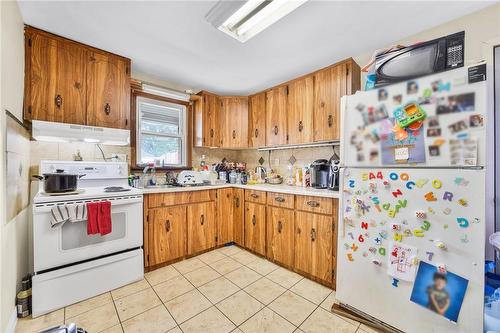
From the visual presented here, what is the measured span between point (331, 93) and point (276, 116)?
833 mm

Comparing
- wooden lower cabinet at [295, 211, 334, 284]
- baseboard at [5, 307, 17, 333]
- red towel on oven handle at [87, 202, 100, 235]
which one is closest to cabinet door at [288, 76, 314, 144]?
wooden lower cabinet at [295, 211, 334, 284]

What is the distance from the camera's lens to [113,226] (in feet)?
6.50

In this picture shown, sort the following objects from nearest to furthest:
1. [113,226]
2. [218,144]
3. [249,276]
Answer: [113,226], [249,276], [218,144]

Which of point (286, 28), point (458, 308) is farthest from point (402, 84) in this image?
point (458, 308)

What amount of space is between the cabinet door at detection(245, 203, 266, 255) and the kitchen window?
1.32m

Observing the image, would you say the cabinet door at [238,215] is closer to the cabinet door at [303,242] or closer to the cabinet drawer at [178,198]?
the cabinet drawer at [178,198]

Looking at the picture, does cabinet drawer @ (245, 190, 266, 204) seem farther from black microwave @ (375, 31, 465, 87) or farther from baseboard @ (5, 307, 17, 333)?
baseboard @ (5, 307, 17, 333)

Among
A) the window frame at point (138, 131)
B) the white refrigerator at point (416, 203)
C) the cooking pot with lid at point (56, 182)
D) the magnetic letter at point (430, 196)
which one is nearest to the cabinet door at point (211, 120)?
the window frame at point (138, 131)

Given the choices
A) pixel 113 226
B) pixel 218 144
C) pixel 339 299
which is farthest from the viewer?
pixel 218 144

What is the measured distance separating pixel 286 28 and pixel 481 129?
1526 mm

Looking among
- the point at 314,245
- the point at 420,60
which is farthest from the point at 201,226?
the point at 420,60

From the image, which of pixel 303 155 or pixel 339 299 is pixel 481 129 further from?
pixel 303 155

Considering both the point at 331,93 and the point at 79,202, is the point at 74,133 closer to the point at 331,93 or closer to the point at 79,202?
the point at 79,202

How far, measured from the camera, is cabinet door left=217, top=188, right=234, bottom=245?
9.58ft
